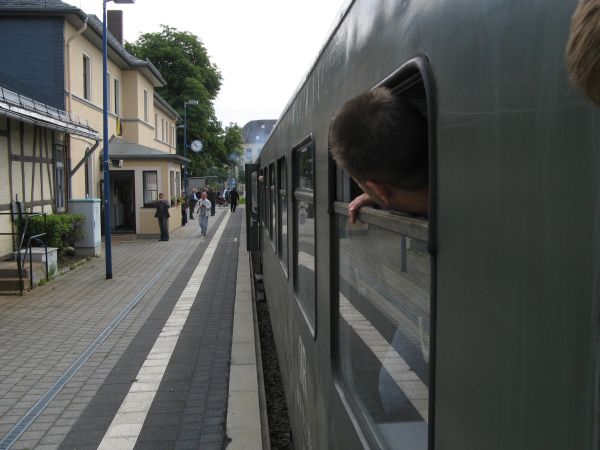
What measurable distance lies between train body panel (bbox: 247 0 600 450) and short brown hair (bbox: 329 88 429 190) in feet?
0.29

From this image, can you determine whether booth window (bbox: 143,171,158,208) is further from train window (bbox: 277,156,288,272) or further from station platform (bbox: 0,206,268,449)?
train window (bbox: 277,156,288,272)

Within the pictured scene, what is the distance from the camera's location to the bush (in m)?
14.2

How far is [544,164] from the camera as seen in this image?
0.81 metres

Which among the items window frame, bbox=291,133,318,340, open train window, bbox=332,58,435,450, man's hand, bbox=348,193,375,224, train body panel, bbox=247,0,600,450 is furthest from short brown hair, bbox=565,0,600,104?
window frame, bbox=291,133,318,340

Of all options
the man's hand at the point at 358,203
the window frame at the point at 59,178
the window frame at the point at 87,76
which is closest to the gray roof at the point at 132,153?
the window frame at the point at 87,76

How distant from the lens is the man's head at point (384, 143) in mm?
1290

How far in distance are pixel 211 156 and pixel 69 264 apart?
115ft

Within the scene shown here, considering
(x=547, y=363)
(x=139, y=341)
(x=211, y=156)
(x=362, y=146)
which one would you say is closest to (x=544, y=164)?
(x=547, y=363)

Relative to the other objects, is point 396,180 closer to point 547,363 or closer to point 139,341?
point 547,363

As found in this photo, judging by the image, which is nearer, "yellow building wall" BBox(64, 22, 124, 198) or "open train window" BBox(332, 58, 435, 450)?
"open train window" BBox(332, 58, 435, 450)

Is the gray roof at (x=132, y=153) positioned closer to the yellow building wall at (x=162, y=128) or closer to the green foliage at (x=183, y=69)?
the yellow building wall at (x=162, y=128)

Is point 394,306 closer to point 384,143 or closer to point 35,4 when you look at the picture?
point 384,143

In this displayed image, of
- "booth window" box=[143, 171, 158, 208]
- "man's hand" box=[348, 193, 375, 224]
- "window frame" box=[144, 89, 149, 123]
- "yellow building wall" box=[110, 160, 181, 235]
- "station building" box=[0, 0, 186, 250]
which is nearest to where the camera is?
"man's hand" box=[348, 193, 375, 224]

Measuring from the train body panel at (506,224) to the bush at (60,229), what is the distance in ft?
44.0
